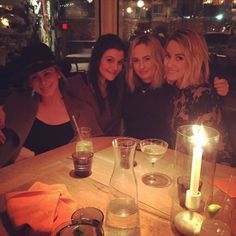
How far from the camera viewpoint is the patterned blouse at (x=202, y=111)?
2.02 metres

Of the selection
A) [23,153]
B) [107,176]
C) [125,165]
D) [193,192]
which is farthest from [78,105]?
[193,192]

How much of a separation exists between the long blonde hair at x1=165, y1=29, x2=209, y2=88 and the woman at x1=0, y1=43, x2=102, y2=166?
2.53 feet

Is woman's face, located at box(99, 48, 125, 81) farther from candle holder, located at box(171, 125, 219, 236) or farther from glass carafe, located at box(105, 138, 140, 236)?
glass carafe, located at box(105, 138, 140, 236)

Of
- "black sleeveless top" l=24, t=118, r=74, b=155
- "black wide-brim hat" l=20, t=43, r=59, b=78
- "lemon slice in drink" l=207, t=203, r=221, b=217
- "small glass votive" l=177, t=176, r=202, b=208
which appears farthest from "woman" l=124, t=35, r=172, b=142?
"lemon slice in drink" l=207, t=203, r=221, b=217

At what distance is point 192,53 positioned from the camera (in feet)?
7.14

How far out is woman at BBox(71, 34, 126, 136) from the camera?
2418 mm

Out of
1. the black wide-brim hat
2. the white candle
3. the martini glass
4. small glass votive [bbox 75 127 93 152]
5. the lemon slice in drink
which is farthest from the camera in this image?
the black wide-brim hat

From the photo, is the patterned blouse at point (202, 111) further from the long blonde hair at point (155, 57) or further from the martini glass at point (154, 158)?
the martini glass at point (154, 158)

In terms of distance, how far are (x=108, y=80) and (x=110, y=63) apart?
0.50ft

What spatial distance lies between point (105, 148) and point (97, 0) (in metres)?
2.32

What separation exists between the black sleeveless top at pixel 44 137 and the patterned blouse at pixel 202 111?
0.80 m

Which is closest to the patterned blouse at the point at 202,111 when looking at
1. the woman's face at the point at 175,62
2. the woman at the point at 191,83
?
the woman at the point at 191,83

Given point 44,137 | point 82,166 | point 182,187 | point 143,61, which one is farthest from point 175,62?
point 182,187

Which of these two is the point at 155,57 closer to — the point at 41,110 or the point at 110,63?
the point at 110,63
